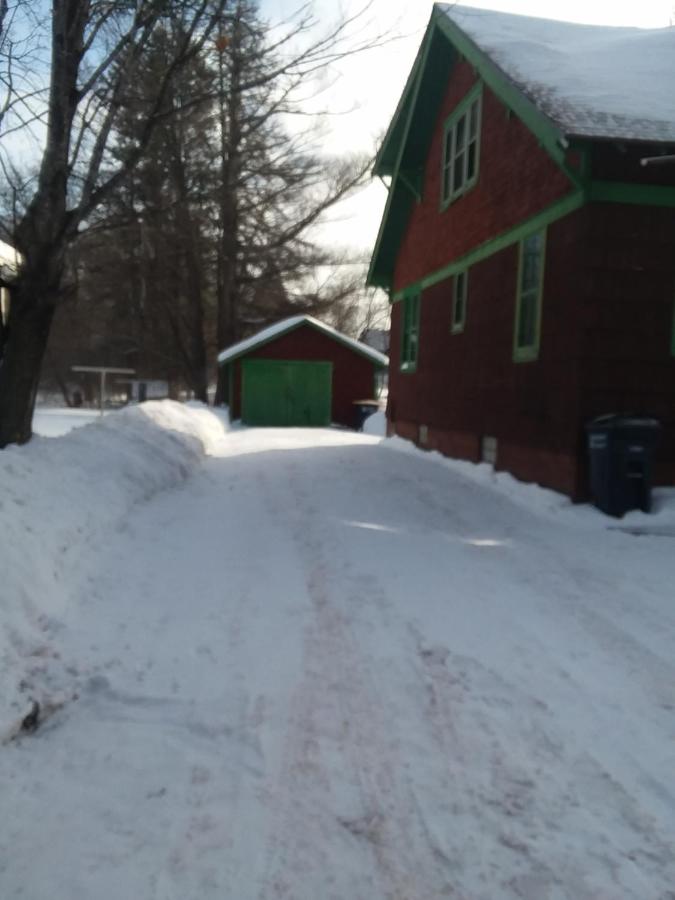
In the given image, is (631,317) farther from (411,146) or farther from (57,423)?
(57,423)

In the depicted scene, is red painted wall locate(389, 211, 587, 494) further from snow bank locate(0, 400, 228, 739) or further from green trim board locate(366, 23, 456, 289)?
snow bank locate(0, 400, 228, 739)

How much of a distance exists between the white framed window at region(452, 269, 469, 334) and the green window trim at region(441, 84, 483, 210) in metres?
1.44

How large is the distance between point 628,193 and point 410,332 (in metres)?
9.24

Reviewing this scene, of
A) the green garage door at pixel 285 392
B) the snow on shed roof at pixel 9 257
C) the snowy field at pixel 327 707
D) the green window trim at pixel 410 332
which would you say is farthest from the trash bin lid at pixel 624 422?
the green garage door at pixel 285 392

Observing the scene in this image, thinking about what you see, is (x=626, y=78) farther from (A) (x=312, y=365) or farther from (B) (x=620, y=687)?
(A) (x=312, y=365)

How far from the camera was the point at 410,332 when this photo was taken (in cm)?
1758

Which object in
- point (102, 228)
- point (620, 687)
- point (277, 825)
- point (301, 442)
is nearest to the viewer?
point (277, 825)

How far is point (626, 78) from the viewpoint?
959cm

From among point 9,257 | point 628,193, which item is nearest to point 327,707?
point 628,193

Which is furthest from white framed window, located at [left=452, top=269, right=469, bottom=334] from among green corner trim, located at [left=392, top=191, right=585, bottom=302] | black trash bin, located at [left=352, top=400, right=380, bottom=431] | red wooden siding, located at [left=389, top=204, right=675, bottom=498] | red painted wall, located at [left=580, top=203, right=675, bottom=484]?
black trash bin, located at [left=352, top=400, right=380, bottom=431]

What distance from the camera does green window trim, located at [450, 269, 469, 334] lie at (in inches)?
526

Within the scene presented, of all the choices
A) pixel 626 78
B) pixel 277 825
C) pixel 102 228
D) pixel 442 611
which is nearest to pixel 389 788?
pixel 277 825

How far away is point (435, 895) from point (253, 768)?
3.39 feet

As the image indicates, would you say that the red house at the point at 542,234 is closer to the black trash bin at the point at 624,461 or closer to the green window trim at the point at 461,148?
the green window trim at the point at 461,148
